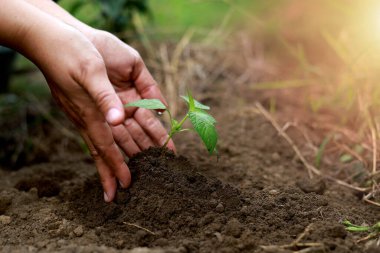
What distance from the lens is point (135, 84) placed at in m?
→ 2.04

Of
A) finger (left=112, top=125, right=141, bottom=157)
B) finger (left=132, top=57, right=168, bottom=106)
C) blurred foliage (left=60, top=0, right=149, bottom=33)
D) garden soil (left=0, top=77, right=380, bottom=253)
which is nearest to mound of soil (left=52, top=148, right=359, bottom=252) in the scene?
garden soil (left=0, top=77, right=380, bottom=253)

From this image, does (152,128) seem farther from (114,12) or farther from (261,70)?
(261,70)

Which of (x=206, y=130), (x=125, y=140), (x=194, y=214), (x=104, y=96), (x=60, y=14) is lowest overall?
(x=194, y=214)

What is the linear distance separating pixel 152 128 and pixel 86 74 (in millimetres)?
483

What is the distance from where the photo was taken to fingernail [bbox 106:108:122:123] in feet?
4.67

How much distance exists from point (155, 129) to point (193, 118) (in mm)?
344

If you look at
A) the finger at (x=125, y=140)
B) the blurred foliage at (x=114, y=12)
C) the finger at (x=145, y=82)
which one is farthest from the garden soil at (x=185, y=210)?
the blurred foliage at (x=114, y=12)

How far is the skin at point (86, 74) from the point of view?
5.03ft

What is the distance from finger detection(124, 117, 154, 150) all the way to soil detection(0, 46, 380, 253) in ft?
0.52

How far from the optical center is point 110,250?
55.3 inches

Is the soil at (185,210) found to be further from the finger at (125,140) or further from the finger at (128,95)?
the finger at (128,95)

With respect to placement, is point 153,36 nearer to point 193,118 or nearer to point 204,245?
point 193,118

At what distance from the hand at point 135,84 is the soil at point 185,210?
0.15 metres

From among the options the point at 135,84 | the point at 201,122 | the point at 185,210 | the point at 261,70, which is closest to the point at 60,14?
the point at 135,84
